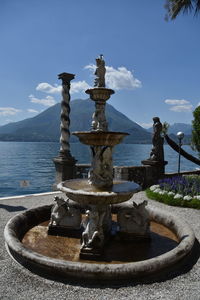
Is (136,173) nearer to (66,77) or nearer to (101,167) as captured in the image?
(66,77)

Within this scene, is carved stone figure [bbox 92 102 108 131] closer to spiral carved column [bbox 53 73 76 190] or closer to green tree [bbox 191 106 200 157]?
spiral carved column [bbox 53 73 76 190]

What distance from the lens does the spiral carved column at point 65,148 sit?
45.6 ft

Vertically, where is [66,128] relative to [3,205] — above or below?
above

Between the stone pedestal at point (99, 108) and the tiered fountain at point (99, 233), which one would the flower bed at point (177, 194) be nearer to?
the tiered fountain at point (99, 233)

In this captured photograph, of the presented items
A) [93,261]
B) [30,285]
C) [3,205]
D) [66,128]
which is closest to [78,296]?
[30,285]

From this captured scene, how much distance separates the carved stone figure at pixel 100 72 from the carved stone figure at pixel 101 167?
1.74 meters

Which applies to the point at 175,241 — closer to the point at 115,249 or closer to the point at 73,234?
the point at 115,249

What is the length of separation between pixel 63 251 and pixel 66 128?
9.25 m

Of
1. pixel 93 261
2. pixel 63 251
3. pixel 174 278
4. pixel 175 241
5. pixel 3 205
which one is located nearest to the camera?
pixel 174 278

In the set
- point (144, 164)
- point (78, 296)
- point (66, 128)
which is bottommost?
point (78, 296)

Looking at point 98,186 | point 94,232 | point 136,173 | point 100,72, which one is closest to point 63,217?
point 98,186

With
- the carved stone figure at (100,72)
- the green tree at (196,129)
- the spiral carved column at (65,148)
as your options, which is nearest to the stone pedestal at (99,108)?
the carved stone figure at (100,72)

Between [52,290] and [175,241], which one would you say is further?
[175,241]

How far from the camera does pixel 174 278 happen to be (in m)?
4.93
